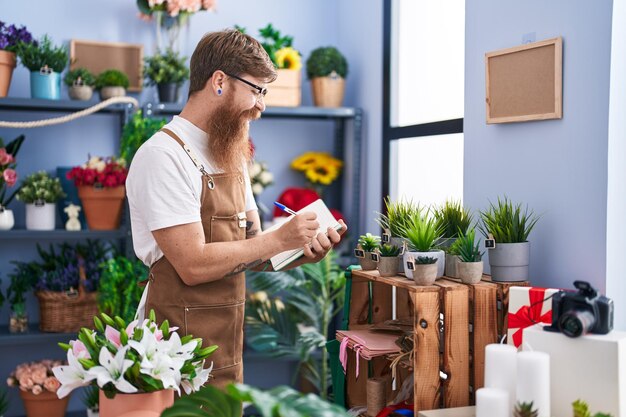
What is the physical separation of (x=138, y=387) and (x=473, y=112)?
1.64 metres

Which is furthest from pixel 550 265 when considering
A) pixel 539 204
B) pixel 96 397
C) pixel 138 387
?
pixel 96 397

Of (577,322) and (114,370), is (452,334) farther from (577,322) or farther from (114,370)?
Result: (114,370)

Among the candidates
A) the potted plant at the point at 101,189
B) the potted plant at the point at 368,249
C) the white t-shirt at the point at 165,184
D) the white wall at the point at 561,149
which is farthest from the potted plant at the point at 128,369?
the potted plant at the point at 101,189

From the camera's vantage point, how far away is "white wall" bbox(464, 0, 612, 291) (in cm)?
213

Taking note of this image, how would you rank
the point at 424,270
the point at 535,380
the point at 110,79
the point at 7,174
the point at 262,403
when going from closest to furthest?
the point at 262,403
the point at 535,380
the point at 424,270
the point at 7,174
the point at 110,79

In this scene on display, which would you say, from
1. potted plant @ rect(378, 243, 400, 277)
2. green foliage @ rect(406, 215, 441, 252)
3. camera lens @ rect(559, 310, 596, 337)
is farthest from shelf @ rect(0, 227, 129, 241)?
camera lens @ rect(559, 310, 596, 337)

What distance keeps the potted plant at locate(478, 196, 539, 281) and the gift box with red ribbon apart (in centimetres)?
15

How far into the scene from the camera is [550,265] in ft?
7.57

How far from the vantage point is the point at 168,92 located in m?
3.79

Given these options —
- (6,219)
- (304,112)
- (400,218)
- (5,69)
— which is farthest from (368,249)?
(5,69)

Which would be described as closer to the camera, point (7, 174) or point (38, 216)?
point (7, 174)

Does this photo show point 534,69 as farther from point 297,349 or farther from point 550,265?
point 297,349

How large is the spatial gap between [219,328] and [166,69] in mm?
1880

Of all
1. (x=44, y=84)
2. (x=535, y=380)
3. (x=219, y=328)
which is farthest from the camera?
(x=44, y=84)
